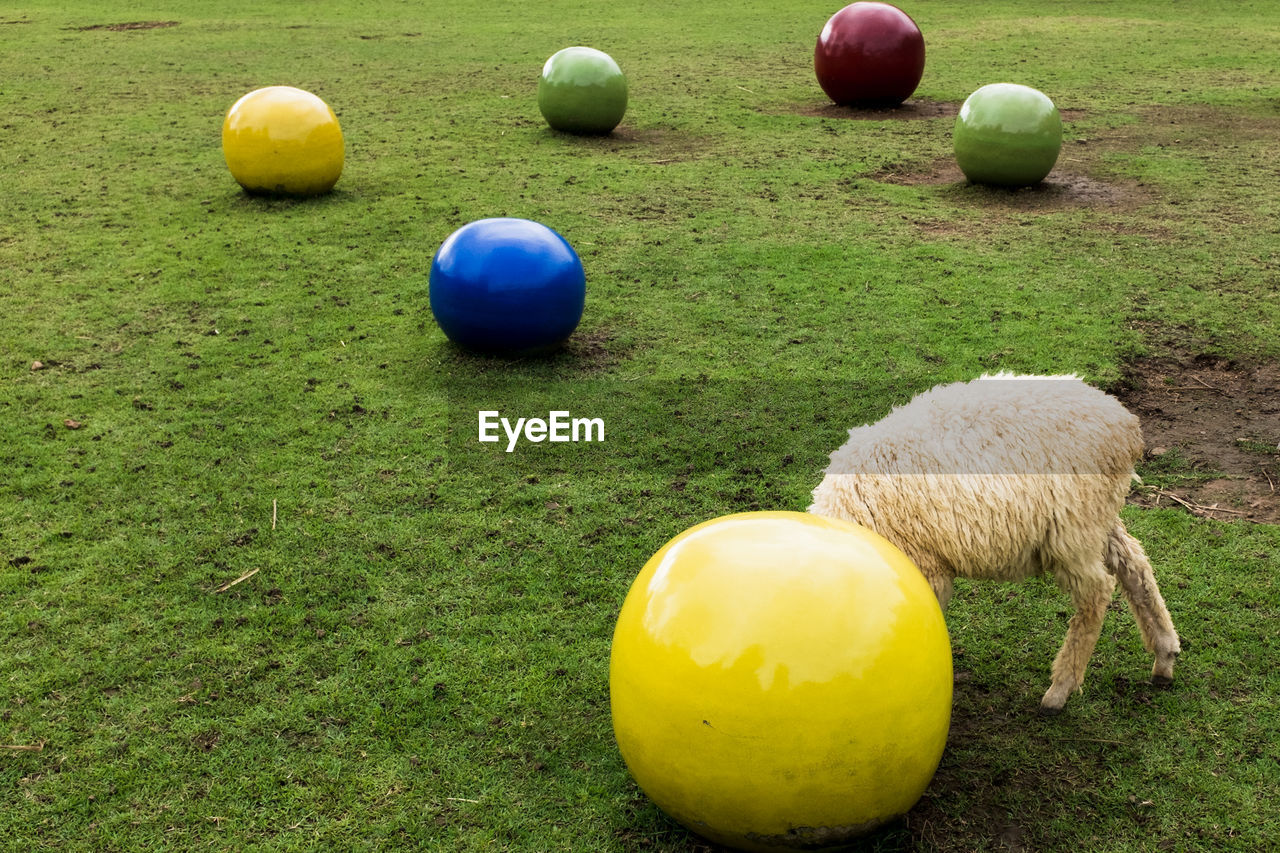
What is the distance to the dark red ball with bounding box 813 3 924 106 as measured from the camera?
15008 mm

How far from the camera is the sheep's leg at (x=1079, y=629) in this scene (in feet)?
14.2

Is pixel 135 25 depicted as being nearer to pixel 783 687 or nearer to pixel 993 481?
pixel 993 481

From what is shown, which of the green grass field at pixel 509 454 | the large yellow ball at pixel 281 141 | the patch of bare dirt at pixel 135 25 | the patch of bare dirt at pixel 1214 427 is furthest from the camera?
the patch of bare dirt at pixel 135 25

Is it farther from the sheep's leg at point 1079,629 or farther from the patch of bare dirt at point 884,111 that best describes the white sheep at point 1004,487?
the patch of bare dirt at point 884,111

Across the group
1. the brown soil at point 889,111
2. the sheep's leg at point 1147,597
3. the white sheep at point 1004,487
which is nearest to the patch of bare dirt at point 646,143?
the brown soil at point 889,111

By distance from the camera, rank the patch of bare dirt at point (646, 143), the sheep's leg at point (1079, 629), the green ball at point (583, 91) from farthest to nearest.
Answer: the green ball at point (583, 91)
the patch of bare dirt at point (646, 143)
the sheep's leg at point (1079, 629)

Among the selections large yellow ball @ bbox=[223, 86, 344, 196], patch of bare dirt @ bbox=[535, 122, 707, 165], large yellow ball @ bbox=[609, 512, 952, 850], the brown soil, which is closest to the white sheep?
large yellow ball @ bbox=[609, 512, 952, 850]

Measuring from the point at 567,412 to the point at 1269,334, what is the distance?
5293 mm

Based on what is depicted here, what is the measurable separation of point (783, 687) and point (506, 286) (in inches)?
181

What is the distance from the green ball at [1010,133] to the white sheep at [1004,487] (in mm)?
7361

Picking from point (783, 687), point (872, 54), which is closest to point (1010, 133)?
point (872, 54)

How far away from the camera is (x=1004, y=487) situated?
13.8 feet

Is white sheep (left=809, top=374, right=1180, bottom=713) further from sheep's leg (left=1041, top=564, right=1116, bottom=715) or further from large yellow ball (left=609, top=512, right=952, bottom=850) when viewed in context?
large yellow ball (left=609, top=512, right=952, bottom=850)

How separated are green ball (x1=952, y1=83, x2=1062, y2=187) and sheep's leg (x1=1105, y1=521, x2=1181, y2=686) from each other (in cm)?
748
